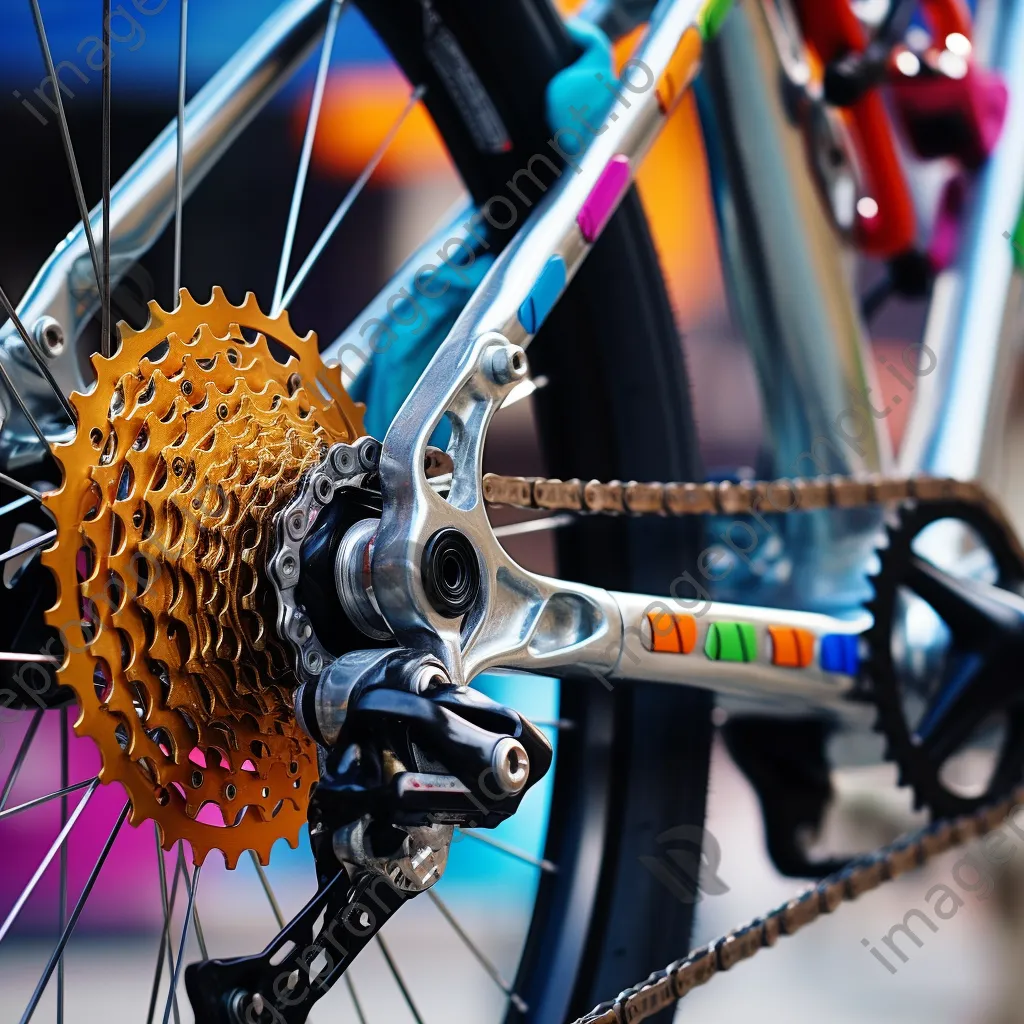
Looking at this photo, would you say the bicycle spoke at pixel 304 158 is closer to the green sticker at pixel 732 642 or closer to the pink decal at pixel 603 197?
the pink decal at pixel 603 197

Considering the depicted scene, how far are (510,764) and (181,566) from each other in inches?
5.9

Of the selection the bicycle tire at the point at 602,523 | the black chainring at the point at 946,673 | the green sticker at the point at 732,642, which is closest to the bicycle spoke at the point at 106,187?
the bicycle tire at the point at 602,523

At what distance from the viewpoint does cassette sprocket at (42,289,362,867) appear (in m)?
0.50

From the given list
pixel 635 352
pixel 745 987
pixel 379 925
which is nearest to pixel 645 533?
pixel 635 352

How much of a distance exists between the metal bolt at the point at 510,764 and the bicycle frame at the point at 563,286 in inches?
2.2

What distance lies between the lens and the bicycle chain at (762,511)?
2.04 ft

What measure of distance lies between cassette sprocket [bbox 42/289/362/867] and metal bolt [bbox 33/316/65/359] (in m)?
0.04

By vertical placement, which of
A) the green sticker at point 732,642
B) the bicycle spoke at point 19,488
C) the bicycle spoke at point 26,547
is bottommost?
the green sticker at point 732,642

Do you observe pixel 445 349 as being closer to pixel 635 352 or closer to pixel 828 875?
pixel 635 352

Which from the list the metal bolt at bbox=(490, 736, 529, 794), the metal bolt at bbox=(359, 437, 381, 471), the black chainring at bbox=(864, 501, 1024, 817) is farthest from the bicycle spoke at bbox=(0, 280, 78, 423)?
the black chainring at bbox=(864, 501, 1024, 817)

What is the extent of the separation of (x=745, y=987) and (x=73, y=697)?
1.38 m

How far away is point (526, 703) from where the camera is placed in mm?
2061

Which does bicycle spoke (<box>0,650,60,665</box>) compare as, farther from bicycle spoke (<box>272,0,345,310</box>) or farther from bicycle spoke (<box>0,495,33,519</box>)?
bicycle spoke (<box>272,0,345,310</box>)

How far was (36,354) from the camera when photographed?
54 cm
